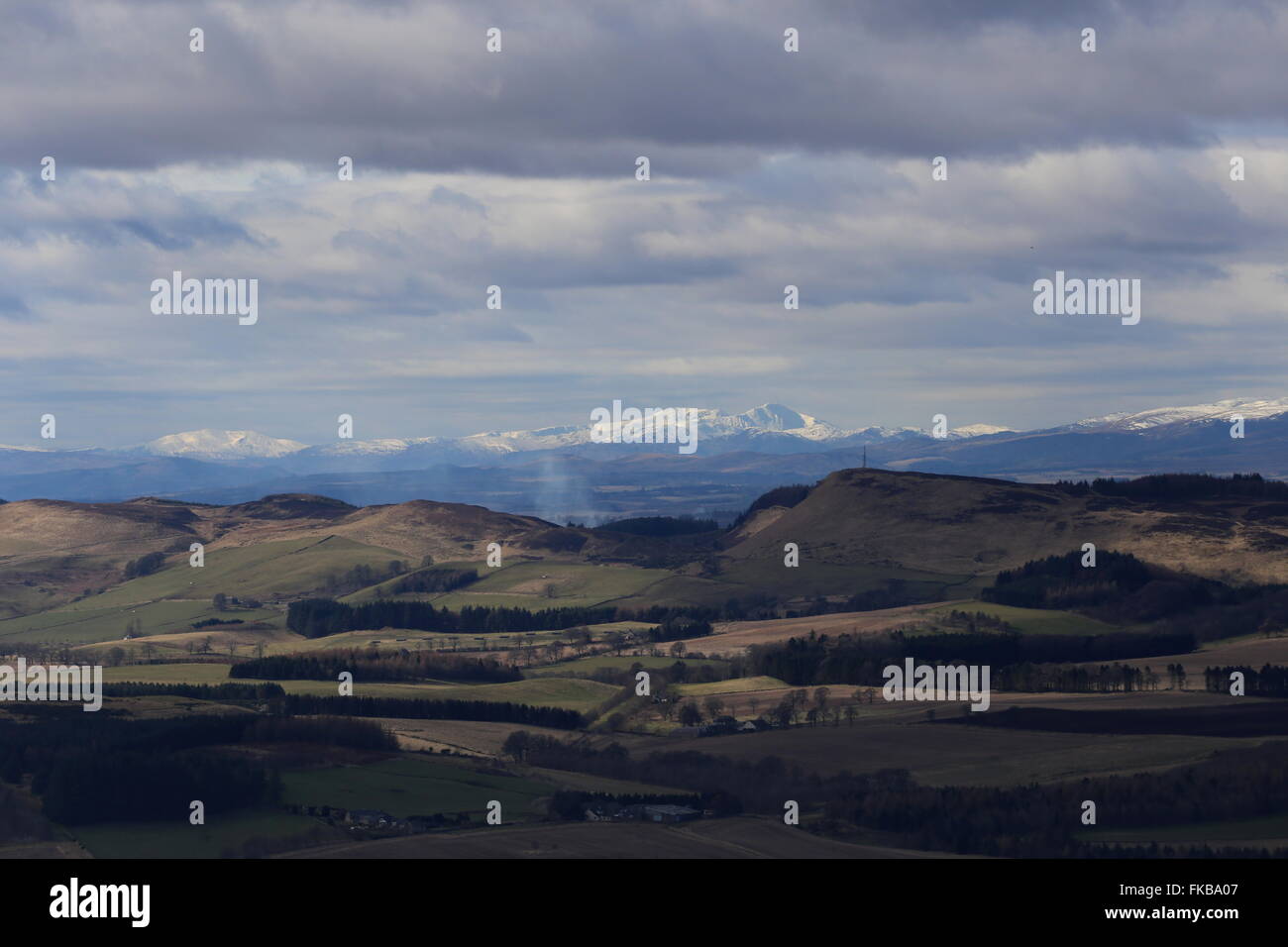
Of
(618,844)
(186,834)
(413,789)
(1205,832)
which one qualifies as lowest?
(1205,832)

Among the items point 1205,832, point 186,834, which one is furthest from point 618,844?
point 1205,832

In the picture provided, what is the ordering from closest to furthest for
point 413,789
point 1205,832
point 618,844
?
1. point 618,844
2. point 1205,832
3. point 413,789

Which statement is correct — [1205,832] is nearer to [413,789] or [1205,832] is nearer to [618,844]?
[618,844]

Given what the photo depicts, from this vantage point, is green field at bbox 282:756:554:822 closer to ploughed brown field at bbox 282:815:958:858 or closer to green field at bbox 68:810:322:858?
green field at bbox 68:810:322:858

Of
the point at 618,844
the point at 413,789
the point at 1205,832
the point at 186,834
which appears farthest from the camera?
the point at 413,789

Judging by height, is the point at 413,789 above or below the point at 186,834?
above

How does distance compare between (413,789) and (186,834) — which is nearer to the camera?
(186,834)
